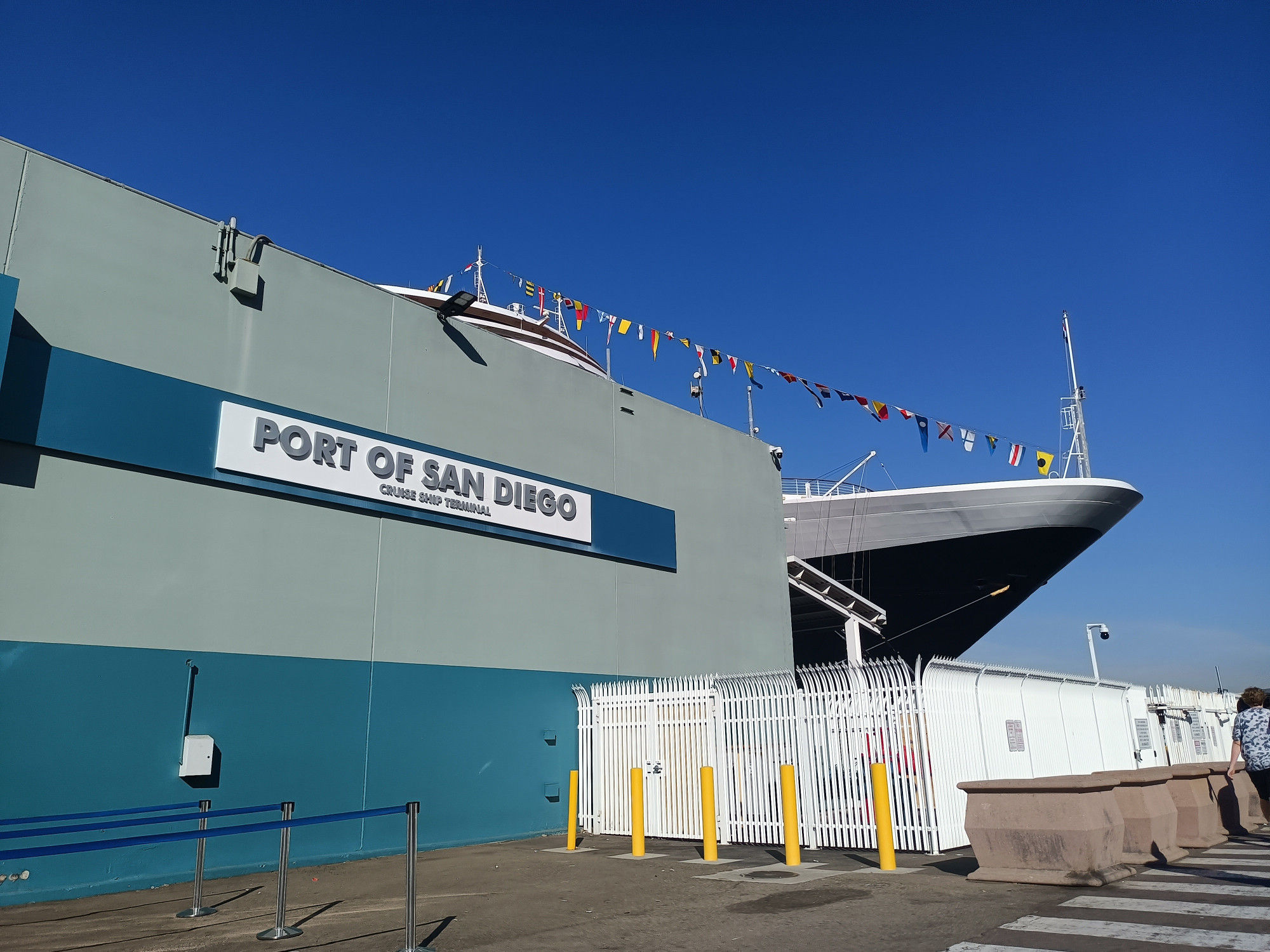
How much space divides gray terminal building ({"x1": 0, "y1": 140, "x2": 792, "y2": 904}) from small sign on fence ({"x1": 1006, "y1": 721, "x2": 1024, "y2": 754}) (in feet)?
A: 20.1

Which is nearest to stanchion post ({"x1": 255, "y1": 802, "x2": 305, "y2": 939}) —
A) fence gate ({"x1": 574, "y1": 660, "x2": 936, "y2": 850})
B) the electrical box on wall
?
the electrical box on wall

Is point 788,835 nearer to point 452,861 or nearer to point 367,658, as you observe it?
point 452,861

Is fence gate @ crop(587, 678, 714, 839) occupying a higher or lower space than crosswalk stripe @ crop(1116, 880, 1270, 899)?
higher

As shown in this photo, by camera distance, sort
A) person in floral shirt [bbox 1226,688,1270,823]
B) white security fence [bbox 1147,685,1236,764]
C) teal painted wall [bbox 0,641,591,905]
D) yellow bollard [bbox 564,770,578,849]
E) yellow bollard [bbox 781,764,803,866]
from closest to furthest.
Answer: person in floral shirt [bbox 1226,688,1270,823]
teal painted wall [bbox 0,641,591,905]
yellow bollard [bbox 781,764,803,866]
yellow bollard [bbox 564,770,578,849]
white security fence [bbox 1147,685,1236,764]

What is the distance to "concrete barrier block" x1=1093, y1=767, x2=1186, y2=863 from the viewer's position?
28.1 feet

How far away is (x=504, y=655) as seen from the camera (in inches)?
520

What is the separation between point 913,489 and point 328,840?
19.5 meters

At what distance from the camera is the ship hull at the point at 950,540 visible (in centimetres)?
2516

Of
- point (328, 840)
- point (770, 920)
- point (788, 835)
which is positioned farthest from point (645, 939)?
point (328, 840)

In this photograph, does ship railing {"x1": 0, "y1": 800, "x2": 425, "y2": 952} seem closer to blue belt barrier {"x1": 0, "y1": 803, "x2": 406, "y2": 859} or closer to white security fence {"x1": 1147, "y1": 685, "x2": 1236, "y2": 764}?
blue belt barrier {"x1": 0, "y1": 803, "x2": 406, "y2": 859}

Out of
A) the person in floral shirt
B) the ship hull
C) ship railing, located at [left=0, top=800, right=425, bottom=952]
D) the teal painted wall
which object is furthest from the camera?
the ship hull

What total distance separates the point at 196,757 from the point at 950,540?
21.4m

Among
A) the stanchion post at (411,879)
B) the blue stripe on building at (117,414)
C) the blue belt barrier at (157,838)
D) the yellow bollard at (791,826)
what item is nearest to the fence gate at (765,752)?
the yellow bollard at (791,826)

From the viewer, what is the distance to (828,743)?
1056 centimetres
